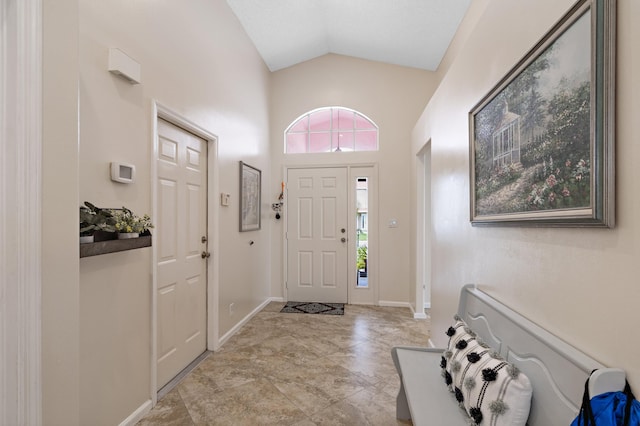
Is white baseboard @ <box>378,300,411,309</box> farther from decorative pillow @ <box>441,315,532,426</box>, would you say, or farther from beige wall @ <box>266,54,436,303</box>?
decorative pillow @ <box>441,315,532,426</box>

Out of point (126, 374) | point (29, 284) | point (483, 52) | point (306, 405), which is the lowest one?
point (306, 405)

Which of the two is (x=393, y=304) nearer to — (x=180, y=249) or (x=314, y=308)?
(x=314, y=308)

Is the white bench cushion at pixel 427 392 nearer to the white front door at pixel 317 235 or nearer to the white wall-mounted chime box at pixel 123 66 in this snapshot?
the white wall-mounted chime box at pixel 123 66

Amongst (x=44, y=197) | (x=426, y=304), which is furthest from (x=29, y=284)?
(x=426, y=304)

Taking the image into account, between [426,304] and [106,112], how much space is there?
407 cm

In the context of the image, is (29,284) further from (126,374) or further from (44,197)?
(126,374)

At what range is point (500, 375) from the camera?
3.59ft

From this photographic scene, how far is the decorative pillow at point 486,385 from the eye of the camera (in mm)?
1021

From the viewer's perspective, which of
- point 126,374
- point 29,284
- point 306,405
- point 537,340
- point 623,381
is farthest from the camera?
point 306,405

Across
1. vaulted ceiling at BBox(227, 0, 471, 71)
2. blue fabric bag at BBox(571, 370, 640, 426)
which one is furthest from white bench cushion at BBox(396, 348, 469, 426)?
vaulted ceiling at BBox(227, 0, 471, 71)

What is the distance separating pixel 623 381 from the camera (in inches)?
29.2

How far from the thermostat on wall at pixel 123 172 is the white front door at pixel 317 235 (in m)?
2.81

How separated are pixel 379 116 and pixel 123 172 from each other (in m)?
3.45

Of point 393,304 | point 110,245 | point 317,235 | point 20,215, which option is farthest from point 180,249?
point 393,304
